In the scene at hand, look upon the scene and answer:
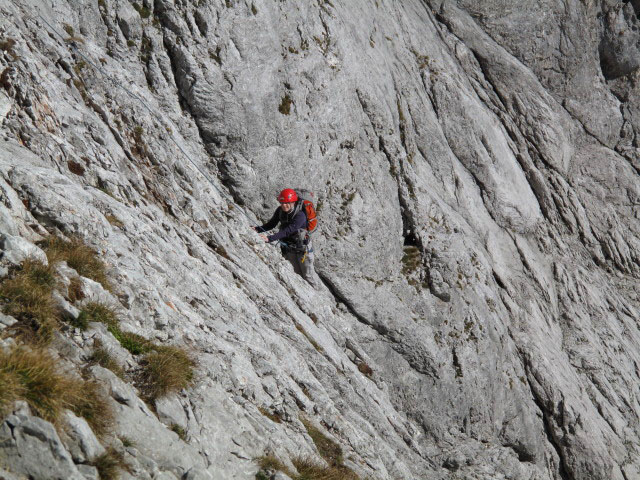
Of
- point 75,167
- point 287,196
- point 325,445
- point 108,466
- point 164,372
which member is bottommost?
point 325,445

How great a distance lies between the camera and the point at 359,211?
830 inches

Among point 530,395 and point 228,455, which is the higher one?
point 228,455

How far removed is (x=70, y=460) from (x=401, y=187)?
745 inches

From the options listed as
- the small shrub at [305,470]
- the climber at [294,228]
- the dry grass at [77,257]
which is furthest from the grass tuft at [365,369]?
the dry grass at [77,257]

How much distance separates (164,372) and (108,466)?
1898 millimetres

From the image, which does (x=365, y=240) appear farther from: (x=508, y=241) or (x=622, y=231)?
(x=622, y=231)

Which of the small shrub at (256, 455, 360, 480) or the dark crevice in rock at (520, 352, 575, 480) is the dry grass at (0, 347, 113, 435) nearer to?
the small shrub at (256, 455, 360, 480)

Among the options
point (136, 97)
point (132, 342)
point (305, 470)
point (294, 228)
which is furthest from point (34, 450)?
point (136, 97)

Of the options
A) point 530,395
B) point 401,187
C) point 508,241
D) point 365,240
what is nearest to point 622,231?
point 508,241

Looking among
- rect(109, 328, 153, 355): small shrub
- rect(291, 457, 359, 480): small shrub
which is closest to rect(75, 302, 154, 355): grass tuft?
rect(109, 328, 153, 355): small shrub

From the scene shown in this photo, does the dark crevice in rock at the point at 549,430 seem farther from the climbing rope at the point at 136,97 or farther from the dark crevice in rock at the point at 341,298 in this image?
the climbing rope at the point at 136,97

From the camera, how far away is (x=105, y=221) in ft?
32.8

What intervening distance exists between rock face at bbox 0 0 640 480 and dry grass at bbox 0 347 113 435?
10.5 inches

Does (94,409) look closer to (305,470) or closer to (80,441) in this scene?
(80,441)
